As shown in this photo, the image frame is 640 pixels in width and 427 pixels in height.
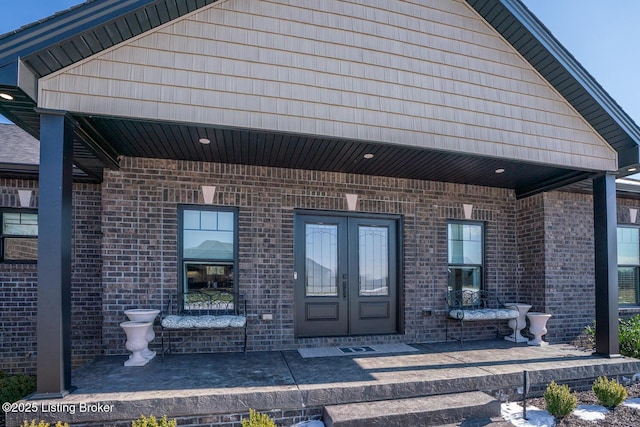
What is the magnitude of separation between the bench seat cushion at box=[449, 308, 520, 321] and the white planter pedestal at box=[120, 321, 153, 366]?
451cm

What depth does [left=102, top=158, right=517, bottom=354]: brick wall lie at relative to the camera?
5.40 meters

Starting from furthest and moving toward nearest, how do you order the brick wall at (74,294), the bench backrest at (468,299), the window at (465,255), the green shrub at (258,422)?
the window at (465,255)
the bench backrest at (468,299)
the brick wall at (74,294)
the green shrub at (258,422)

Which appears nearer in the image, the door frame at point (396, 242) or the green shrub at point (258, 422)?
the green shrub at point (258, 422)

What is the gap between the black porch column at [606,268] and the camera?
18.2 feet

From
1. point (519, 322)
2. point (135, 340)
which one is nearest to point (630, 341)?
point (519, 322)

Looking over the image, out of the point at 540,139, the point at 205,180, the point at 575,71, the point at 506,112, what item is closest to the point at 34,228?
the point at 205,180

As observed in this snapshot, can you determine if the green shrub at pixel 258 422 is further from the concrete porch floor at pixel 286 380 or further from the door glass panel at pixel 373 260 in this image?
the door glass panel at pixel 373 260

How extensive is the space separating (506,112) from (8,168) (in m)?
6.74

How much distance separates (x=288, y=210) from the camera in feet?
19.7

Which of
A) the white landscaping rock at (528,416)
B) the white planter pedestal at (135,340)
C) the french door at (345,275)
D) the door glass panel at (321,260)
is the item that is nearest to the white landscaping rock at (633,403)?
the white landscaping rock at (528,416)

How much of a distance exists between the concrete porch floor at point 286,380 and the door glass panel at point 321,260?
1.05 meters

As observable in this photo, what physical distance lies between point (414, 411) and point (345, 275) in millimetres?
2665

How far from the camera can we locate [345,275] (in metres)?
6.27

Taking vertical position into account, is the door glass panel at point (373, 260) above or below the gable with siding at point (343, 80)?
below
